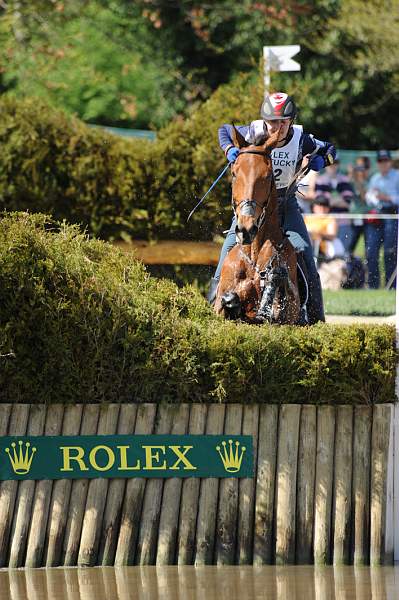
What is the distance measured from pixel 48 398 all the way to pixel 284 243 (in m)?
2.94

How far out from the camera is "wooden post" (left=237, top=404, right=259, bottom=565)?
7.66 metres

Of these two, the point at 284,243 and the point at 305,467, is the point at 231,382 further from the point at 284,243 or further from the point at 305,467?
the point at 284,243

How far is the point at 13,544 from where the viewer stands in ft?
25.0

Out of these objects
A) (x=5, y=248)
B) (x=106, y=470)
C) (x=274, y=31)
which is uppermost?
(x=274, y=31)

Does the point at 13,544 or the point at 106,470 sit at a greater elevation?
the point at 106,470

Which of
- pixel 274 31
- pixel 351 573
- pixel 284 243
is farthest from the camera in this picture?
pixel 274 31

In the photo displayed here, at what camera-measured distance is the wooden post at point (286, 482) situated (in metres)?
7.64

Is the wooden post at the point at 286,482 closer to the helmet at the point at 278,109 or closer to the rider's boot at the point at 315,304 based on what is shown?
the rider's boot at the point at 315,304

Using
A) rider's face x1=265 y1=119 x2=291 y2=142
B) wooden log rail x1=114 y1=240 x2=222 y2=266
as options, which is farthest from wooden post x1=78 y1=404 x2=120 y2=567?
wooden log rail x1=114 y1=240 x2=222 y2=266

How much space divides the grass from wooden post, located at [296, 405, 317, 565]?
774cm

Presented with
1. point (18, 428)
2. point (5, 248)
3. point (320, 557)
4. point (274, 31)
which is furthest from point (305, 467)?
point (274, 31)

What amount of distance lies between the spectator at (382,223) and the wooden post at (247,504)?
1067cm

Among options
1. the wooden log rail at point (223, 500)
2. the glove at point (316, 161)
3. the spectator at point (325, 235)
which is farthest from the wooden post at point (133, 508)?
the spectator at point (325, 235)

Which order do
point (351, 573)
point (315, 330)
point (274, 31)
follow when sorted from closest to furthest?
point (351, 573)
point (315, 330)
point (274, 31)
